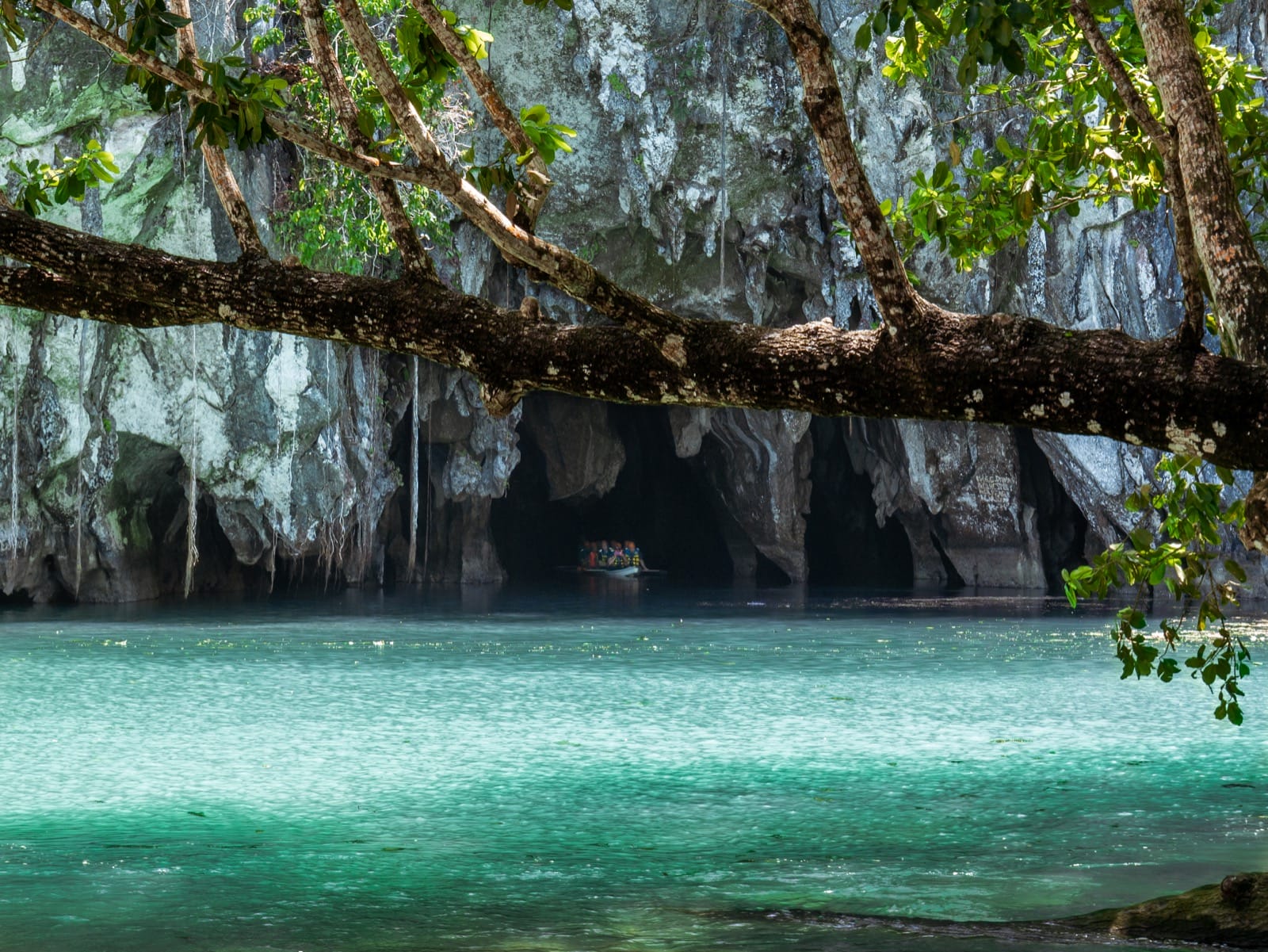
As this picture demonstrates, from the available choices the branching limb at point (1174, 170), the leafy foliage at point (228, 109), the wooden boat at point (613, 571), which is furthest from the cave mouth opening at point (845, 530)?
the leafy foliage at point (228, 109)

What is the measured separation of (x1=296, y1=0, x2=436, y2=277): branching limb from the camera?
10.4 ft

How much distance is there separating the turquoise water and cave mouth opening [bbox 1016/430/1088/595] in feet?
35.2

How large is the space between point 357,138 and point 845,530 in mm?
24716

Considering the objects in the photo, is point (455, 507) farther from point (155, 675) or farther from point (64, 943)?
point (64, 943)

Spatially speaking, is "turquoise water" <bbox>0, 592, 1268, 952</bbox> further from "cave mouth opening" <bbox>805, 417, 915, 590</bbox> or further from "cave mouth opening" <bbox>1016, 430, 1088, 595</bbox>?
"cave mouth opening" <bbox>805, 417, 915, 590</bbox>

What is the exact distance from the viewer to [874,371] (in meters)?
2.76

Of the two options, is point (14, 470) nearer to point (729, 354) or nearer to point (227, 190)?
point (227, 190)

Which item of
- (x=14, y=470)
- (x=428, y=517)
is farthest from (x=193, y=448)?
(x=428, y=517)

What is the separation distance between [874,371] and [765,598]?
57.7ft

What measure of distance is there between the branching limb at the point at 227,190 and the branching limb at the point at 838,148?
122 cm

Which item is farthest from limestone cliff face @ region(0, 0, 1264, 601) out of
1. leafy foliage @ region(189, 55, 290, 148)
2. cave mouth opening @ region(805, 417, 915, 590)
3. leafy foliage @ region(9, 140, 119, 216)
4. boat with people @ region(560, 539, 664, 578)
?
leafy foliage @ region(189, 55, 290, 148)

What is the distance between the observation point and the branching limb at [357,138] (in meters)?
3.18

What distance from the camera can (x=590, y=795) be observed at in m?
6.66

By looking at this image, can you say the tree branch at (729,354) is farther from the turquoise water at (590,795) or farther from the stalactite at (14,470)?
the stalactite at (14,470)
